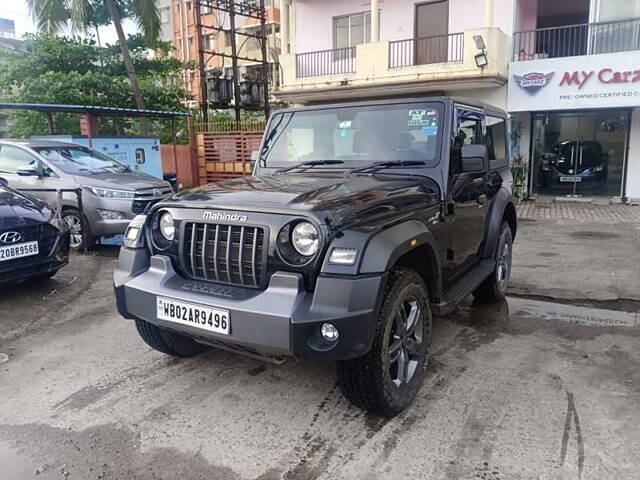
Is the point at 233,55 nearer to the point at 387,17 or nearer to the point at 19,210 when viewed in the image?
the point at 387,17

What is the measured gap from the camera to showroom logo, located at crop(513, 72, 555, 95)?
13.6 m

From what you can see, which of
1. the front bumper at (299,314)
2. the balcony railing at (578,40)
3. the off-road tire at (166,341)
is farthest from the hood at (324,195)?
the balcony railing at (578,40)

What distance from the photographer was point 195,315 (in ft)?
9.70

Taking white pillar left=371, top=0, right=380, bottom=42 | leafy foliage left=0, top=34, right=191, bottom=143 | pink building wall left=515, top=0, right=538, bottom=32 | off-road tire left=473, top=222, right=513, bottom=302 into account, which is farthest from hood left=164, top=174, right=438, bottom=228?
leafy foliage left=0, top=34, right=191, bottom=143

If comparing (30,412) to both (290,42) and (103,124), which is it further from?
(290,42)

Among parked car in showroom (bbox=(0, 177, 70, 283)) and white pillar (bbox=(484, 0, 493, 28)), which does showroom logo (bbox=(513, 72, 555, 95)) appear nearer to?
white pillar (bbox=(484, 0, 493, 28))

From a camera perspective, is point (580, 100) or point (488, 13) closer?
point (580, 100)

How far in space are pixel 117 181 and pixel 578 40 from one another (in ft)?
43.3

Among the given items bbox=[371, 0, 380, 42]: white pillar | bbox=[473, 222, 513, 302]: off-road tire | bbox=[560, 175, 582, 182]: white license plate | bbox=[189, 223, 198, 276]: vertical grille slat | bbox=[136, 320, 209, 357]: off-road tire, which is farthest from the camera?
bbox=[371, 0, 380, 42]: white pillar

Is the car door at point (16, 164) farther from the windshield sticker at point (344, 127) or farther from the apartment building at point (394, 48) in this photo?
the apartment building at point (394, 48)

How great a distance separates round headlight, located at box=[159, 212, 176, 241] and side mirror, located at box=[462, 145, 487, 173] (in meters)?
1.99

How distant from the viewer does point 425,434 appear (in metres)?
2.97

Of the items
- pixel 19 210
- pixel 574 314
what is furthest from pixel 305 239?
pixel 19 210

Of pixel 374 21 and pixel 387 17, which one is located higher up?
pixel 387 17
